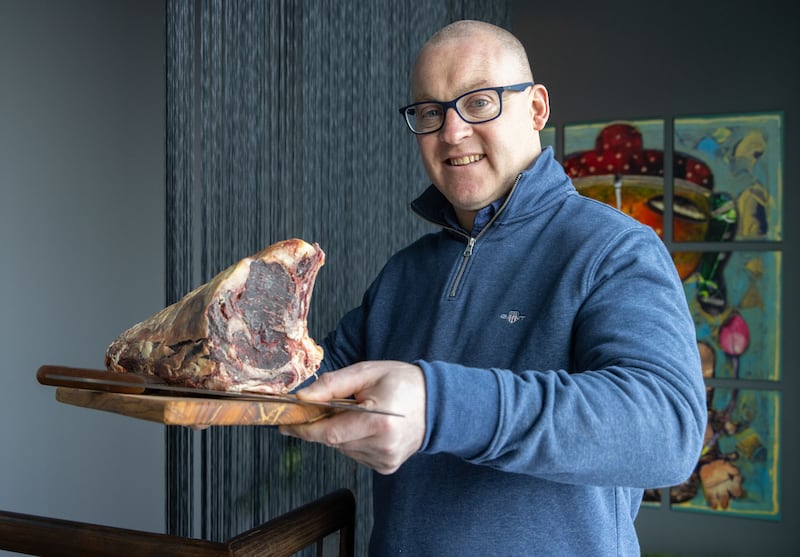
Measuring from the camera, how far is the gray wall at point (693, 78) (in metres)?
3.90

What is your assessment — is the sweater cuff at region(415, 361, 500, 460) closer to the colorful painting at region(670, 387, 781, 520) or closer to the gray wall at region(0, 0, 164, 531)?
the gray wall at region(0, 0, 164, 531)

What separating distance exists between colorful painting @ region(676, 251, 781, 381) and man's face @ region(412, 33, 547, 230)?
288 cm

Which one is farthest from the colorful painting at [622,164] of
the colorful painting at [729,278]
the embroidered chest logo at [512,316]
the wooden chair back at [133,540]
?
the wooden chair back at [133,540]

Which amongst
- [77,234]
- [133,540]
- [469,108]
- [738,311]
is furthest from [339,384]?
[738,311]

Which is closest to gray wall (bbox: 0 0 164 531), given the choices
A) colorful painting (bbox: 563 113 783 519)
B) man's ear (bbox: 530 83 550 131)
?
man's ear (bbox: 530 83 550 131)

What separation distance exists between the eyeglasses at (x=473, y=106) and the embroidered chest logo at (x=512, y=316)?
37 centimetres

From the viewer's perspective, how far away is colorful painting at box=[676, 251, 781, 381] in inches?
155

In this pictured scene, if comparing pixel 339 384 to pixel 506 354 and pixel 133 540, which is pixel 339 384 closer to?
pixel 133 540

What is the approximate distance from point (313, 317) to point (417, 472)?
41.6 inches

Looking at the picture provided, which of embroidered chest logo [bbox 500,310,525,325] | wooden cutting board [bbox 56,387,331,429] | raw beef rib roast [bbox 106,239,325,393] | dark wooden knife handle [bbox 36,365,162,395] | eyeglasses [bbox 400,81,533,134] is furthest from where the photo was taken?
eyeglasses [bbox 400,81,533,134]

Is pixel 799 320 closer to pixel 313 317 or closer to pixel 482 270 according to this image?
pixel 313 317

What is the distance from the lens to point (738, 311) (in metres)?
4.00

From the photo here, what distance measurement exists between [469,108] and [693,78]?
3101 mm

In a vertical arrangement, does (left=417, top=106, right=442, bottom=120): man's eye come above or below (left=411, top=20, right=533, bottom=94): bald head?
below
